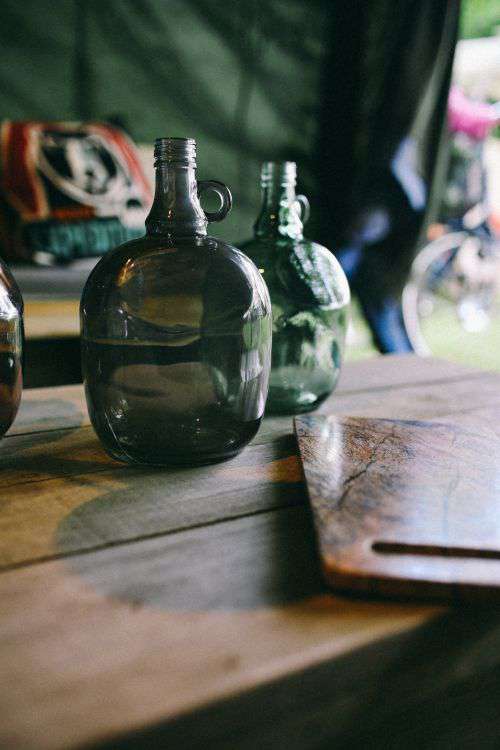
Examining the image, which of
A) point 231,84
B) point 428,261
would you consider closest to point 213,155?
point 231,84

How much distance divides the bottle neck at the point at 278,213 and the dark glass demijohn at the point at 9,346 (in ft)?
0.95

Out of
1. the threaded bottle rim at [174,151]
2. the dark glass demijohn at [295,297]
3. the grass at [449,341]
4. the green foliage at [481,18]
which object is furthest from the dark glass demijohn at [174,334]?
the green foliage at [481,18]

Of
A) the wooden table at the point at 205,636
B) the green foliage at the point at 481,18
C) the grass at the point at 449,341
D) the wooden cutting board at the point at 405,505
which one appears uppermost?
the green foliage at the point at 481,18

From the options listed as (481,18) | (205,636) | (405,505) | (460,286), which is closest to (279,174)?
(405,505)

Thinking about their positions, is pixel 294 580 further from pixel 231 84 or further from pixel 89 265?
pixel 231 84

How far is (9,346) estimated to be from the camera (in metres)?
0.57

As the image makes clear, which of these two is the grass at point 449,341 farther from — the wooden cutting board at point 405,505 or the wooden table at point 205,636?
the wooden table at point 205,636

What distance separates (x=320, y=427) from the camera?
659 millimetres

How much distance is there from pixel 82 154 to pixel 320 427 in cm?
146

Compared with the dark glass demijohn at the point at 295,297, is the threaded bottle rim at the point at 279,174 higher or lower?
higher

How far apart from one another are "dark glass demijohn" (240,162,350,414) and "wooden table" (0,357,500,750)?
23 centimetres

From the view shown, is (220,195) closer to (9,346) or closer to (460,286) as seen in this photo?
(9,346)

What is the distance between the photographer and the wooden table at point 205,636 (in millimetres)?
289

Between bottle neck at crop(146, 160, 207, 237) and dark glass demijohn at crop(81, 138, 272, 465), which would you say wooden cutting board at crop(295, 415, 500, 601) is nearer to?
dark glass demijohn at crop(81, 138, 272, 465)
